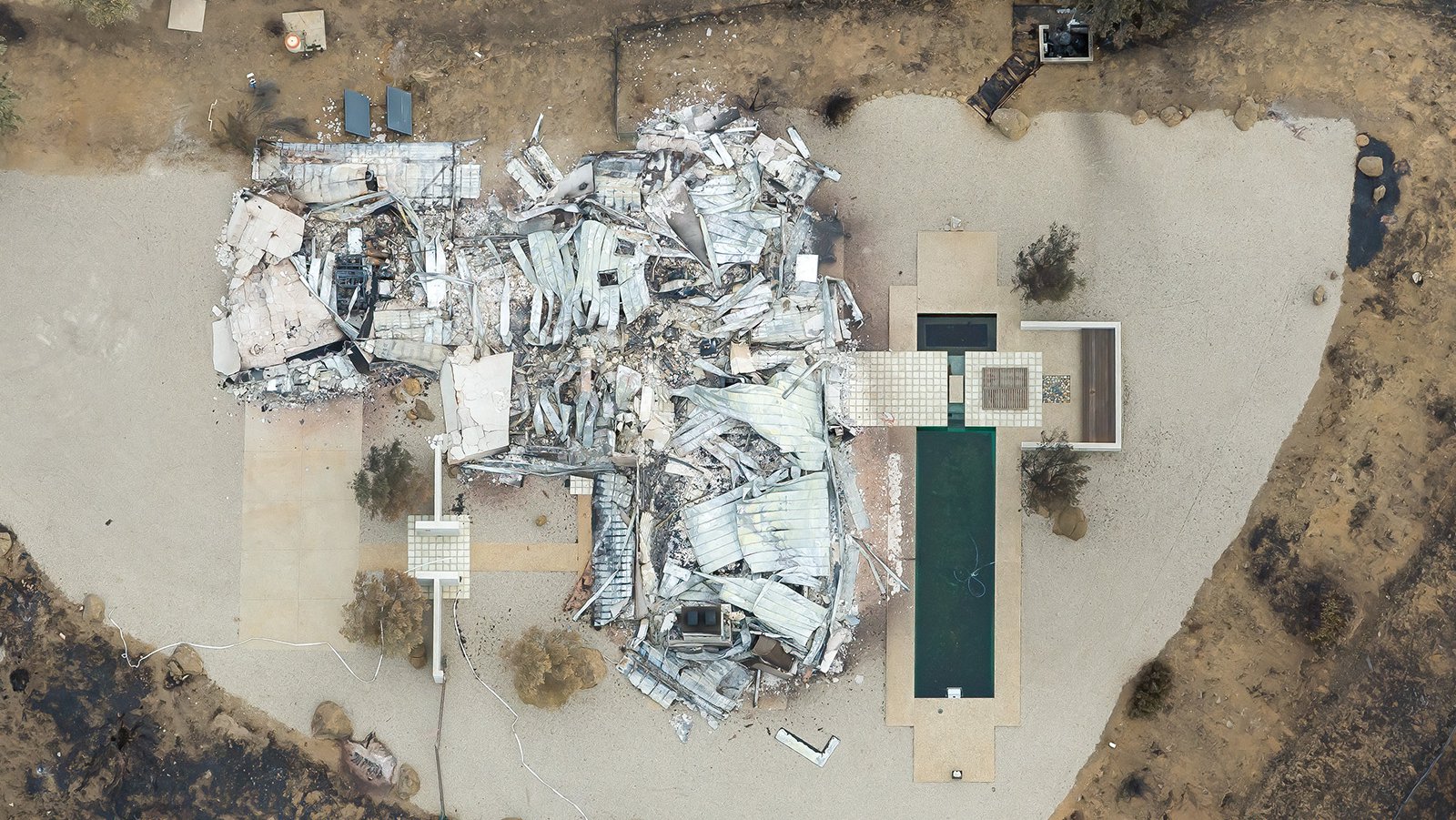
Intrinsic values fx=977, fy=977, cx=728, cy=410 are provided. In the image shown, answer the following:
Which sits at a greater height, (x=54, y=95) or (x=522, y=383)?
(x=54, y=95)

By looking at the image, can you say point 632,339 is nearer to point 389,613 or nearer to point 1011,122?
point 389,613

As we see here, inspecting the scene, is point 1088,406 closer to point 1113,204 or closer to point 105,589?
point 1113,204

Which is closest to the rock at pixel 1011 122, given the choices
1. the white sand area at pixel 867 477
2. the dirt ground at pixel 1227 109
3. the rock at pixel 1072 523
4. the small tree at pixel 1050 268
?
the white sand area at pixel 867 477

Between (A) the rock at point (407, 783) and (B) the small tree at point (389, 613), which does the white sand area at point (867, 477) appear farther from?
(B) the small tree at point (389, 613)

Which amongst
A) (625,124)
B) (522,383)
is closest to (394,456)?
(522,383)

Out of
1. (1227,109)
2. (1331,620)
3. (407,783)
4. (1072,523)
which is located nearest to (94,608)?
(407,783)

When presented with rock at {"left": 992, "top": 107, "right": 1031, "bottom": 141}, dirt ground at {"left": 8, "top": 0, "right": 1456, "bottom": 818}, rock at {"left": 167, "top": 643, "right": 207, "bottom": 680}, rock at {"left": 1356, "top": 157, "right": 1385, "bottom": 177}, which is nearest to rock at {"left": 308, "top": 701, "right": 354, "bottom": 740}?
rock at {"left": 167, "top": 643, "right": 207, "bottom": 680}
